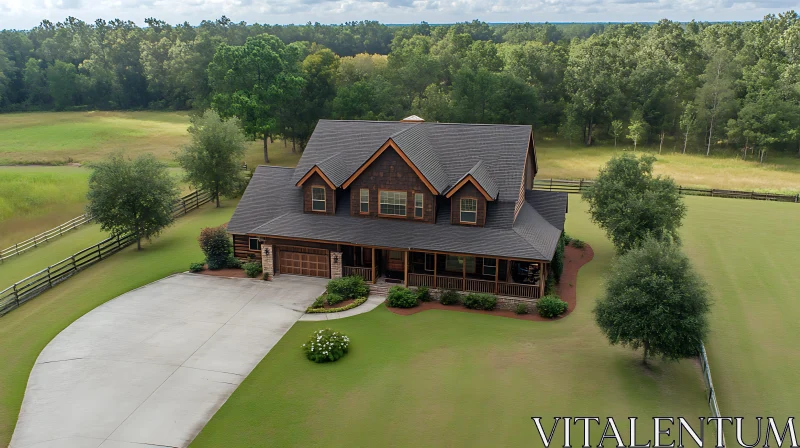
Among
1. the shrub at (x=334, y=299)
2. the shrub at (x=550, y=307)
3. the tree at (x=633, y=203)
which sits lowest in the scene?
the shrub at (x=334, y=299)

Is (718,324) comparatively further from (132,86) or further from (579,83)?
(132,86)

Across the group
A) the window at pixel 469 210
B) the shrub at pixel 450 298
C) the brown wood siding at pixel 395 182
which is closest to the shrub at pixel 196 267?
the brown wood siding at pixel 395 182

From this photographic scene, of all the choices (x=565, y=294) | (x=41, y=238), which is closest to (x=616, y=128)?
(x=565, y=294)

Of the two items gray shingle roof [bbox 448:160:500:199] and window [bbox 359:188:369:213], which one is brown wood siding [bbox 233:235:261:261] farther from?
gray shingle roof [bbox 448:160:500:199]

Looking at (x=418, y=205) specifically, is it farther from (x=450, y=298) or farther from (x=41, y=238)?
(x=41, y=238)

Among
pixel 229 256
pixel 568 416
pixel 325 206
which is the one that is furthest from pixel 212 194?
pixel 568 416

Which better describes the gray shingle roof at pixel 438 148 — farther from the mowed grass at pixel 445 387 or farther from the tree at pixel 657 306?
the tree at pixel 657 306
